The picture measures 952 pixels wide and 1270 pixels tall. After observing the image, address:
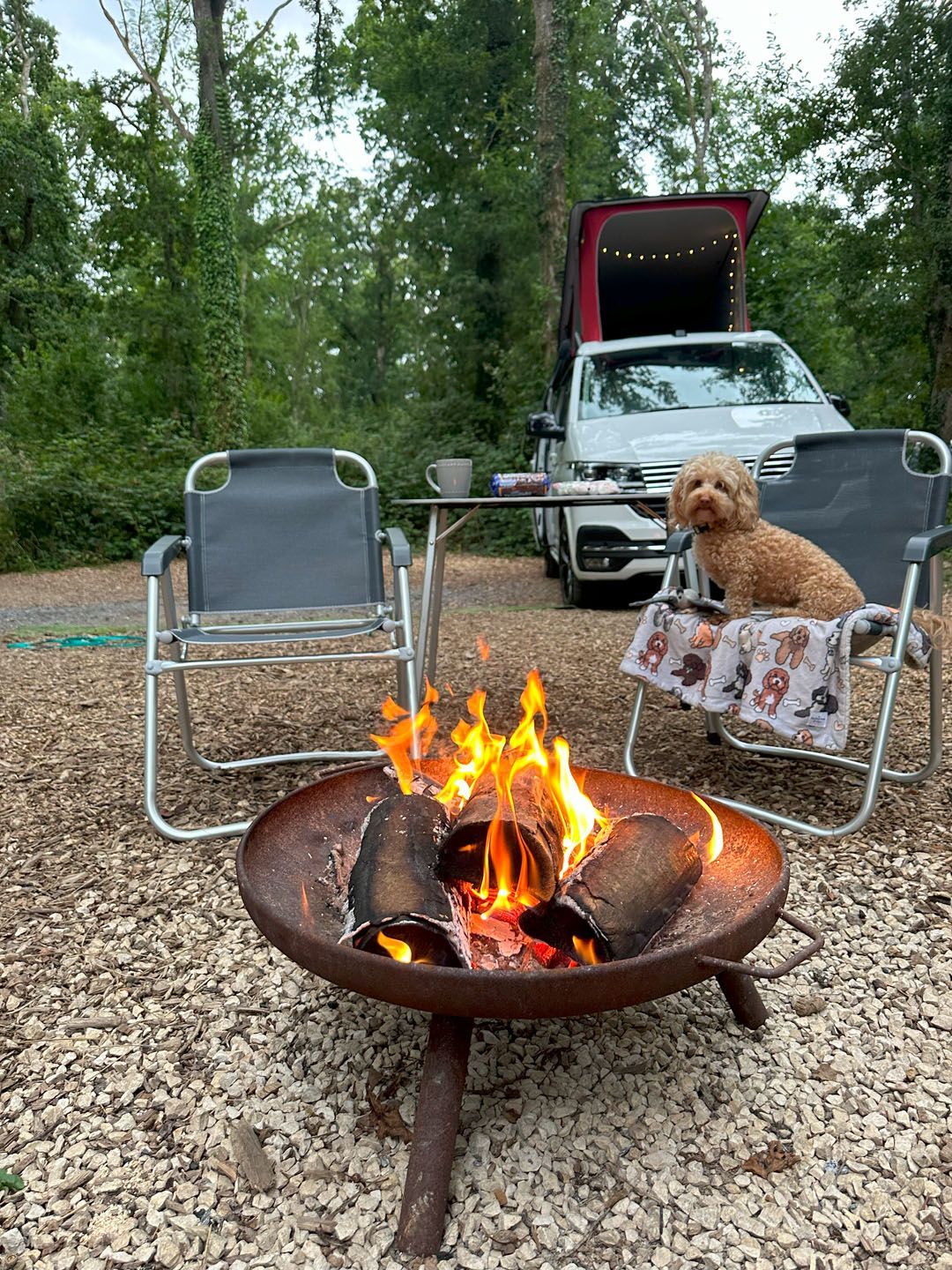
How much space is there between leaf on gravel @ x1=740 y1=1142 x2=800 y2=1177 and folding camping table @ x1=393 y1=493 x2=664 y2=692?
6.22 feet

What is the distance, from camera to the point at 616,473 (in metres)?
5.63

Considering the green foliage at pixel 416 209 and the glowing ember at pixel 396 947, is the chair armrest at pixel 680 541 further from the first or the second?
the green foliage at pixel 416 209

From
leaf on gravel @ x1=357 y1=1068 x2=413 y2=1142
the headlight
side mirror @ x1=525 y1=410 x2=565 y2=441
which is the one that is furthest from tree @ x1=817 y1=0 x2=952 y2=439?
leaf on gravel @ x1=357 y1=1068 x2=413 y2=1142

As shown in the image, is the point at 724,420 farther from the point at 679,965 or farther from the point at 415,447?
the point at 415,447

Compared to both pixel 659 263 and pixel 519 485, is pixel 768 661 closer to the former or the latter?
pixel 519 485

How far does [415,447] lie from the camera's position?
45.6 ft

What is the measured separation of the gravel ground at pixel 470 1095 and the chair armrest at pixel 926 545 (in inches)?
31.4

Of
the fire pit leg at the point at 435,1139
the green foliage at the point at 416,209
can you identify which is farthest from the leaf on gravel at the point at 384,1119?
the green foliage at the point at 416,209

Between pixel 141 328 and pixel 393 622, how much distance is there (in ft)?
63.0

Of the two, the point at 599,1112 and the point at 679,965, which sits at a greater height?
the point at 679,965

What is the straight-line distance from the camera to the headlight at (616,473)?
220 inches

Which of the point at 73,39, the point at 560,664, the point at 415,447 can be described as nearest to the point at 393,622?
the point at 560,664

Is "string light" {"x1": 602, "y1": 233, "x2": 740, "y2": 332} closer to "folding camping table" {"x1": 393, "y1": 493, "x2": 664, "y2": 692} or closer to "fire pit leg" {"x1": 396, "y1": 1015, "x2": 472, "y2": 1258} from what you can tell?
"folding camping table" {"x1": 393, "y1": 493, "x2": 664, "y2": 692}

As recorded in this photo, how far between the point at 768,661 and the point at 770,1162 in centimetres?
148
